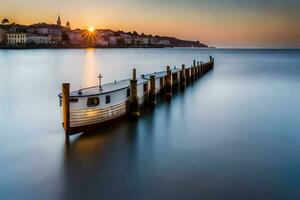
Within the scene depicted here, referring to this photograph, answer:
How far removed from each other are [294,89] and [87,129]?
2697cm

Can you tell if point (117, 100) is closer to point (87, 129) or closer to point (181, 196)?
point (87, 129)

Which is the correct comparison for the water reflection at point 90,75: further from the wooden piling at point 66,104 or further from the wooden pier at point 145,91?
the wooden piling at point 66,104

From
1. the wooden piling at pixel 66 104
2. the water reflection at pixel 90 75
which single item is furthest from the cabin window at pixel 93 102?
the water reflection at pixel 90 75

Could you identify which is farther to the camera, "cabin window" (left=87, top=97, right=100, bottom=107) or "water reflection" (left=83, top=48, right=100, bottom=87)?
"water reflection" (left=83, top=48, right=100, bottom=87)

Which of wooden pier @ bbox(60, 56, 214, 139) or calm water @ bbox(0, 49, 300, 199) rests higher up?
wooden pier @ bbox(60, 56, 214, 139)

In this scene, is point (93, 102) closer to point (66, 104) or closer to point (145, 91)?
point (66, 104)

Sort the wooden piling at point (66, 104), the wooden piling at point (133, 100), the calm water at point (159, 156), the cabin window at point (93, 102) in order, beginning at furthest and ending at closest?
the wooden piling at point (133, 100) → the cabin window at point (93, 102) → the wooden piling at point (66, 104) → the calm water at point (159, 156)

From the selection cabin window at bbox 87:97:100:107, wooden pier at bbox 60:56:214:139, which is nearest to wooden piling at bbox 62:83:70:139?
wooden pier at bbox 60:56:214:139

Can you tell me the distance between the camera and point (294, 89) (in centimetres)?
3600

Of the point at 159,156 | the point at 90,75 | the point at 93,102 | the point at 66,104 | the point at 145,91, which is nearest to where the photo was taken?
the point at 159,156

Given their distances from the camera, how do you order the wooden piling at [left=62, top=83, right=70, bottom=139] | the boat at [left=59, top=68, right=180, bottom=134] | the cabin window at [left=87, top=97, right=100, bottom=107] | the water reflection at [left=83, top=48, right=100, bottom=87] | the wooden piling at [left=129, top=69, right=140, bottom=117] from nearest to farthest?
the wooden piling at [left=62, top=83, right=70, bottom=139] → the boat at [left=59, top=68, right=180, bottom=134] → the cabin window at [left=87, top=97, right=100, bottom=107] → the wooden piling at [left=129, top=69, right=140, bottom=117] → the water reflection at [left=83, top=48, right=100, bottom=87]

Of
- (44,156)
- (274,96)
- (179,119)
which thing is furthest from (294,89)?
(44,156)

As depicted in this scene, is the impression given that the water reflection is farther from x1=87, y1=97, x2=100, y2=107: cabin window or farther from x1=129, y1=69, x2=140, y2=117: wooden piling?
x1=87, y1=97, x2=100, y2=107: cabin window

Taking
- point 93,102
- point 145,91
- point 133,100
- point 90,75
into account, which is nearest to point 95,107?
point 93,102
